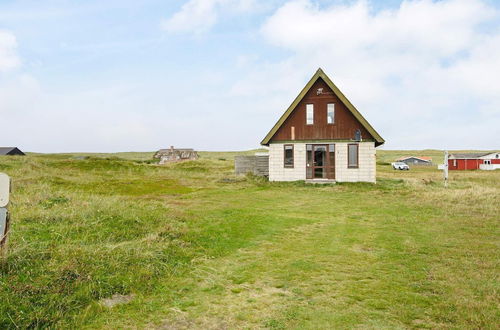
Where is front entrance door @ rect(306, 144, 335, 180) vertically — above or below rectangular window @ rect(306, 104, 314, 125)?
below

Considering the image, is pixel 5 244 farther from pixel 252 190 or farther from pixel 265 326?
pixel 252 190

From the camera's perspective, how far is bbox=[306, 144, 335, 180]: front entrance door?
26.2m

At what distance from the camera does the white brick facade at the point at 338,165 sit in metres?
25.3

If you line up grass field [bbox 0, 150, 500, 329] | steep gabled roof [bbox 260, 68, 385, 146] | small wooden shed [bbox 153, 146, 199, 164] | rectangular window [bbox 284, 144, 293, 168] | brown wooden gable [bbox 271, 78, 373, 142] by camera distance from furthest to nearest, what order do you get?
small wooden shed [bbox 153, 146, 199, 164] < rectangular window [bbox 284, 144, 293, 168] < brown wooden gable [bbox 271, 78, 373, 142] < steep gabled roof [bbox 260, 68, 385, 146] < grass field [bbox 0, 150, 500, 329]

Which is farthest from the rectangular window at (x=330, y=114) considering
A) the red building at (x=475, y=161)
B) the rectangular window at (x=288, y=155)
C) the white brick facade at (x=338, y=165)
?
the red building at (x=475, y=161)

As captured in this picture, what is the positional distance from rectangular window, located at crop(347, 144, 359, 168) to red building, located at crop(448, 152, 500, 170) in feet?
210

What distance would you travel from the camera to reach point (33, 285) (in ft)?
18.7

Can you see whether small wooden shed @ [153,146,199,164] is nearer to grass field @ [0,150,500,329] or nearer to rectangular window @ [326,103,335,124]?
rectangular window @ [326,103,335,124]

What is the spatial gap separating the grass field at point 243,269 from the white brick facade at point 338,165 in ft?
38.3

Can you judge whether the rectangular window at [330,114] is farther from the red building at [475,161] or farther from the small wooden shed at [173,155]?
the small wooden shed at [173,155]

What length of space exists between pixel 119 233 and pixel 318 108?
19.9 meters

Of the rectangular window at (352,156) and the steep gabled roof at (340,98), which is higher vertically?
the steep gabled roof at (340,98)

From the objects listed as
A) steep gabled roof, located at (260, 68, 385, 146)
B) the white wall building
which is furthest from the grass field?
the white wall building

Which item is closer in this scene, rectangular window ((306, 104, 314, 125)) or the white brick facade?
the white brick facade
